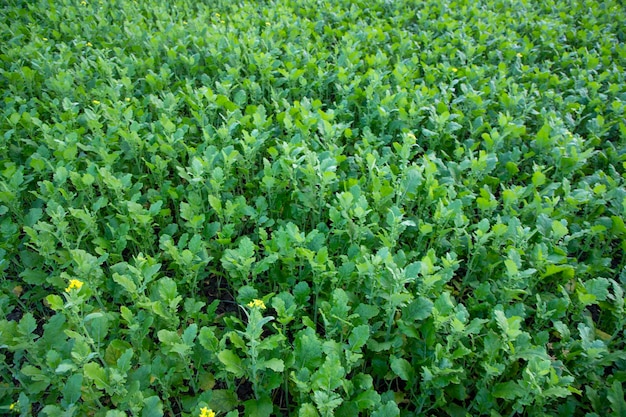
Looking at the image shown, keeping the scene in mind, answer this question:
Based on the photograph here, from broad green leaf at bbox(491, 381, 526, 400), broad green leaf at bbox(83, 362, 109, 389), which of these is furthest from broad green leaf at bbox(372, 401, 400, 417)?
broad green leaf at bbox(83, 362, 109, 389)

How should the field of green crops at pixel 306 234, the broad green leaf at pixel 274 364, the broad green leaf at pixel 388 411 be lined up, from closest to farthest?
the broad green leaf at pixel 388 411, the broad green leaf at pixel 274 364, the field of green crops at pixel 306 234

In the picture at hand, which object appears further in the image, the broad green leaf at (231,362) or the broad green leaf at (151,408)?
the broad green leaf at (231,362)

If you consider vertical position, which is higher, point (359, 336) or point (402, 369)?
point (359, 336)

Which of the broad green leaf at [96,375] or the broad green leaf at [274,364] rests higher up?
the broad green leaf at [274,364]

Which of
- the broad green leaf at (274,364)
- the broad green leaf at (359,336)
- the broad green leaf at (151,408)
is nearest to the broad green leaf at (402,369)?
the broad green leaf at (359,336)

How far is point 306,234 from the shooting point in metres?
3.29

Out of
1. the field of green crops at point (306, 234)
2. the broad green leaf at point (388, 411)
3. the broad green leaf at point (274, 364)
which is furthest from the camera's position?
the field of green crops at point (306, 234)

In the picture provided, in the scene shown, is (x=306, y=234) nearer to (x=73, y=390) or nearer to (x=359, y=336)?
(x=359, y=336)

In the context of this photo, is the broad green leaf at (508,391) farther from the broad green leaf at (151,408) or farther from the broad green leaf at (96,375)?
the broad green leaf at (96,375)

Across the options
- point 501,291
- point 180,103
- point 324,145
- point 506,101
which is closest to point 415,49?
point 506,101

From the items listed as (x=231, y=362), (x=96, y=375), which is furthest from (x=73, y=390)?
(x=231, y=362)

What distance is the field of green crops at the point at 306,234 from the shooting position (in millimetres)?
2248

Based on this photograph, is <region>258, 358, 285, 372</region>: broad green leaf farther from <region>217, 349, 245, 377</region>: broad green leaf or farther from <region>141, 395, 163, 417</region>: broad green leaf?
<region>141, 395, 163, 417</region>: broad green leaf

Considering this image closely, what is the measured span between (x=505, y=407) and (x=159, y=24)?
530cm
